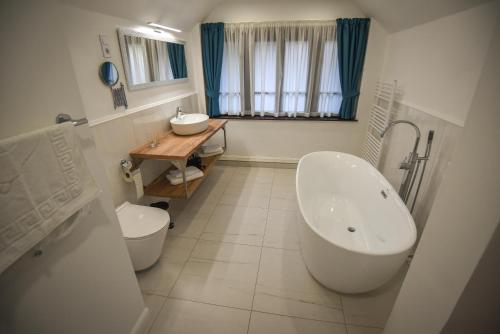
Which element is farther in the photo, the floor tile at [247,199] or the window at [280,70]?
the window at [280,70]

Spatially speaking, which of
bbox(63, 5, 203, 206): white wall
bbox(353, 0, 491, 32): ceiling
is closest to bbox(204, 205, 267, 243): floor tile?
bbox(63, 5, 203, 206): white wall

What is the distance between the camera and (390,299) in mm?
1610

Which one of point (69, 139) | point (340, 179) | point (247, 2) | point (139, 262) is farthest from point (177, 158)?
point (247, 2)

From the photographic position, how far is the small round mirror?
66.5 inches

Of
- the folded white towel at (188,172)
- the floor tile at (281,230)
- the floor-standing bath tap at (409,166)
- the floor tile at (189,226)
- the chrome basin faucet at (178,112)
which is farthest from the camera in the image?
the chrome basin faucet at (178,112)

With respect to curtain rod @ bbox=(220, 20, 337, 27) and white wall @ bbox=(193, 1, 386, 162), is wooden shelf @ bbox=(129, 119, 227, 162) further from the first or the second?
curtain rod @ bbox=(220, 20, 337, 27)

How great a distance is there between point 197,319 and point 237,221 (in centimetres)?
105

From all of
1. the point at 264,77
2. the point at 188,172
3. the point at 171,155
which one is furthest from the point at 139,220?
the point at 264,77

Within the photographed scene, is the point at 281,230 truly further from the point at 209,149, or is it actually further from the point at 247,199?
the point at 209,149

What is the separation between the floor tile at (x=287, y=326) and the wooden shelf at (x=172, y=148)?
4.50 ft

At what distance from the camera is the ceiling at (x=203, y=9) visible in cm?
160

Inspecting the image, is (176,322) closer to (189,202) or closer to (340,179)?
(189,202)

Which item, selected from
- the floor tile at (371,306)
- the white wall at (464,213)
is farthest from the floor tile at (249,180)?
the white wall at (464,213)

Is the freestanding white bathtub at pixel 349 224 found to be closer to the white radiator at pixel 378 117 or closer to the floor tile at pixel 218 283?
the white radiator at pixel 378 117
